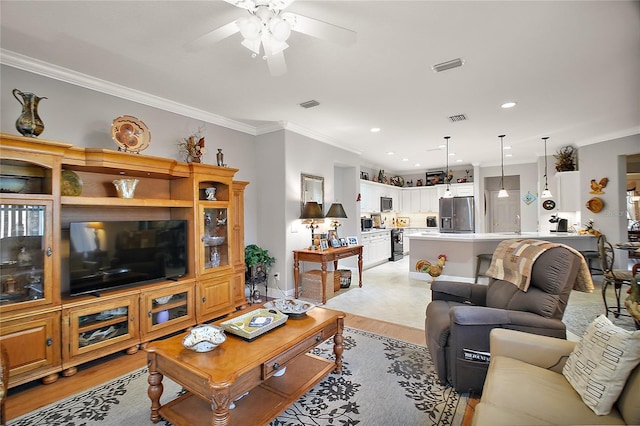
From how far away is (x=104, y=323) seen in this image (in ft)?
8.92

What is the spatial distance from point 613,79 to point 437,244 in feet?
11.4

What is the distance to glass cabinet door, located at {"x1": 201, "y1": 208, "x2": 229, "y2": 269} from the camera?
12.0ft

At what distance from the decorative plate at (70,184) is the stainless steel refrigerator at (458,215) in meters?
8.13

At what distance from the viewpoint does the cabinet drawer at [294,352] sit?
174cm

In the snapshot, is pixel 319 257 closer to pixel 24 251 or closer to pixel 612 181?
pixel 24 251

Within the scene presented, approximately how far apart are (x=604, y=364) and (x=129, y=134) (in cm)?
401

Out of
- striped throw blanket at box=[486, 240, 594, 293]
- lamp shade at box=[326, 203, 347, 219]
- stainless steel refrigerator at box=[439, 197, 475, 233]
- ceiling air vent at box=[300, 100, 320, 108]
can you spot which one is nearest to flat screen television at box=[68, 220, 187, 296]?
ceiling air vent at box=[300, 100, 320, 108]

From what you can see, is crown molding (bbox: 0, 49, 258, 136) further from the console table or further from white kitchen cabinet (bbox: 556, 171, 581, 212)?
white kitchen cabinet (bbox: 556, 171, 581, 212)

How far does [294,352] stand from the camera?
1.96 metres

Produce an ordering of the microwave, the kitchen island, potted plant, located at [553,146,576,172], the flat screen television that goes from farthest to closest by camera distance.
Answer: the microwave, potted plant, located at [553,146,576,172], the kitchen island, the flat screen television

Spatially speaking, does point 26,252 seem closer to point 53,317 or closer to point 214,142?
point 53,317

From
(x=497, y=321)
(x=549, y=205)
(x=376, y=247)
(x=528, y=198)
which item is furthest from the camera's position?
(x=528, y=198)

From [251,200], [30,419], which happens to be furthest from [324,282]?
[30,419]

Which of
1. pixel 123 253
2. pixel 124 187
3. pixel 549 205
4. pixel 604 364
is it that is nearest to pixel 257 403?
pixel 604 364
